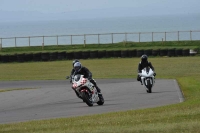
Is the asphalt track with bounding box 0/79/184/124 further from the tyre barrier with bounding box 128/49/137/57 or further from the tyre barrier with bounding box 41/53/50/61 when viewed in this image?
the tyre barrier with bounding box 41/53/50/61

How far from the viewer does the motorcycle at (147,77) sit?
86.7 ft

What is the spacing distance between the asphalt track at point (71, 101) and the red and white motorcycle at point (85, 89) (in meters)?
0.28

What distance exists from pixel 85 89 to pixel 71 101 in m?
3.09

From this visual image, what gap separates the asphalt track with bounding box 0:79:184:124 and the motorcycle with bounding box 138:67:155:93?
0.34 m

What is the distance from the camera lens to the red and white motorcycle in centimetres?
2098

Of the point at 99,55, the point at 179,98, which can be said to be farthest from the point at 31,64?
the point at 179,98

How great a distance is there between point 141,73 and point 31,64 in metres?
28.4

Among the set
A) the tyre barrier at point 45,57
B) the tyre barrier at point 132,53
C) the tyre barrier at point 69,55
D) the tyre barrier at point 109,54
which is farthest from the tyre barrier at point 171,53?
the tyre barrier at point 45,57

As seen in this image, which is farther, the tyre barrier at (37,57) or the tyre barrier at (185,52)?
the tyre barrier at (37,57)

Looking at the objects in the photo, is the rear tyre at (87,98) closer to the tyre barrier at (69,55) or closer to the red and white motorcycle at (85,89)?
the red and white motorcycle at (85,89)

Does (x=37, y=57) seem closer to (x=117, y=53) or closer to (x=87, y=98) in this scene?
(x=117, y=53)

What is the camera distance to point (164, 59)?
5372cm

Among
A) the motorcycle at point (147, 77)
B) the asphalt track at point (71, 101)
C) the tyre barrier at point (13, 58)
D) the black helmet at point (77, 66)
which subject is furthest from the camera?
the tyre barrier at point (13, 58)

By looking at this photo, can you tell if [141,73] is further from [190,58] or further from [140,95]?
[190,58]
